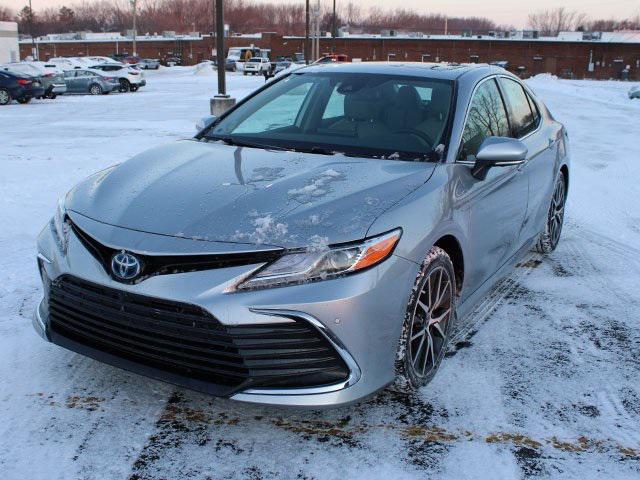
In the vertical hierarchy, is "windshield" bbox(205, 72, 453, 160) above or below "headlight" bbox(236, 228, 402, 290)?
above

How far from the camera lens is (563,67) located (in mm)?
79938

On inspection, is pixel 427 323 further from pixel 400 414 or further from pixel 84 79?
pixel 84 79

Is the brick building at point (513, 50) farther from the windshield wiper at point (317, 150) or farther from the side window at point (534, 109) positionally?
the windshield wiper at point (317, 150)

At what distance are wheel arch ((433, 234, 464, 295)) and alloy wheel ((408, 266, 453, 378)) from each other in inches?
6.1

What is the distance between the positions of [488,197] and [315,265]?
1.54 metres

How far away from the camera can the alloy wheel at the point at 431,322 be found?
315cm

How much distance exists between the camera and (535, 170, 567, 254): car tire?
222 inches

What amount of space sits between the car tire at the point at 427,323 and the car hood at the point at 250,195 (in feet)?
Result: 1.33

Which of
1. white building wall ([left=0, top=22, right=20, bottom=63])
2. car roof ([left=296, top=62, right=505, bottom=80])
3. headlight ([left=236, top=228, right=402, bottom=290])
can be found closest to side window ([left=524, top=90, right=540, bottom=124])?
car roof ([left=296, top=62, right=505, bottom=80])

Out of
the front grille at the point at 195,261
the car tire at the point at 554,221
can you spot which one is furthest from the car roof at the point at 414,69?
the front grille at the point at 195,261

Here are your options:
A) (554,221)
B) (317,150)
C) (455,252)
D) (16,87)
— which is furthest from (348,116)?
(16,87)

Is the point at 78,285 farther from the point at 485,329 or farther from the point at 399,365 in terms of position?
the point at 485,329

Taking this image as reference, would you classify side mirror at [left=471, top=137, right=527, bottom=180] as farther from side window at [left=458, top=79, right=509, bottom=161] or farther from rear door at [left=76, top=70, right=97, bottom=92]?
rear door at [left=76, top=70, right=97, bottom=92]

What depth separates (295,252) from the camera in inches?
106
